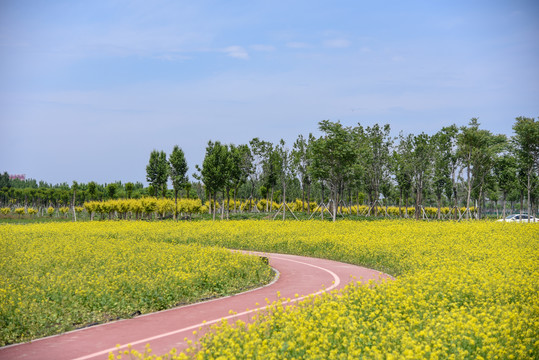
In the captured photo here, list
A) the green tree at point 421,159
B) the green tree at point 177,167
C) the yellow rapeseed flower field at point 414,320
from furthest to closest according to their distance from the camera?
the green tree at point 177,167, the green tree at point 421,159, the yellow rapeseed flower field at point 414,320

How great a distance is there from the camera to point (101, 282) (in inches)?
446

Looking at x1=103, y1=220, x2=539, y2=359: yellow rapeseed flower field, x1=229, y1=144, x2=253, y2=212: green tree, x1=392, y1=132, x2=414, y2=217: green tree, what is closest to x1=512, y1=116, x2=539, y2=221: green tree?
x1=392, y1=132, x2=414, y2=217: green tree

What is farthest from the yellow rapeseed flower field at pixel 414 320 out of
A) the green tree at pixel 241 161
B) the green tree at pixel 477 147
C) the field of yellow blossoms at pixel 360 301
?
the green tree at pixel 241 161

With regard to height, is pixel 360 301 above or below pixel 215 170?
below

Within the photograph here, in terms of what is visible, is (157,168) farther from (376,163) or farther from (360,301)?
(360,301)

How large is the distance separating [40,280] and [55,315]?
2.68 metres

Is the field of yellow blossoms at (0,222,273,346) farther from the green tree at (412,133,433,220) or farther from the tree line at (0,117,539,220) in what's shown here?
the green tree at (412,133,433,220)

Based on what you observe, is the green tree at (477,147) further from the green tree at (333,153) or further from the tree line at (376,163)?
the green tree at (333,153)

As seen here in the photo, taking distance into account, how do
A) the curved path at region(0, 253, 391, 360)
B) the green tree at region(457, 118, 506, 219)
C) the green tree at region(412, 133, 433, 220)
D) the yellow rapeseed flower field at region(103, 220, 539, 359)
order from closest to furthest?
1. the yellow rapeseed flower field at region(103, 220, 539, 359)
2. the curved path at region(0, 253, 391, 360)
3. the green tree at region(457, 118, 506, 219)
4. the green tree at region(412, 133, 433, 220)

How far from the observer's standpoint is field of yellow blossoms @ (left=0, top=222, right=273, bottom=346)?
9336mm

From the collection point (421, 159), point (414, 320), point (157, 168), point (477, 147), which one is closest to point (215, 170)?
point (157, 168)

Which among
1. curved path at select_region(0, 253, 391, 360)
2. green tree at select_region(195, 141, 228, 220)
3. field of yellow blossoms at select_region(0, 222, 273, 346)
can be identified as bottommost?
curved path at select_region(0, 253, 391, 360)

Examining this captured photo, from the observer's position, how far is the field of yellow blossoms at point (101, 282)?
368 inches

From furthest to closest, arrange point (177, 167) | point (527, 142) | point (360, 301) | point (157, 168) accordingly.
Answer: point (157, 168), point (177, 167), point (527, 142), point (360, 301)
